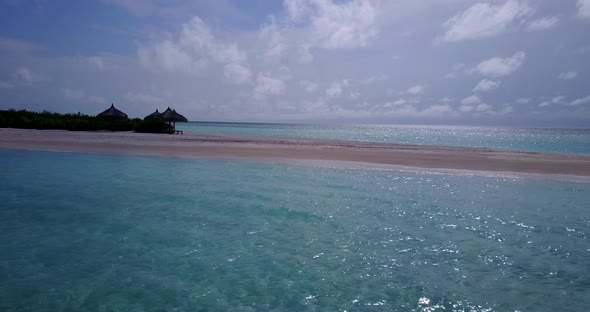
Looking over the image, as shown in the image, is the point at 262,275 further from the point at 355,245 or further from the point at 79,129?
the point at 79,129

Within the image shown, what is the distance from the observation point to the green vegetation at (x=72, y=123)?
41844mm

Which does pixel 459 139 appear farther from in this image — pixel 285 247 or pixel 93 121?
pixel 285 247

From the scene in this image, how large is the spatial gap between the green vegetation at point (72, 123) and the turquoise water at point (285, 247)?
101 feet

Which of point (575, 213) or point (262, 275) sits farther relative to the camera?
point (575, 213)

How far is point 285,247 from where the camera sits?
6.96m

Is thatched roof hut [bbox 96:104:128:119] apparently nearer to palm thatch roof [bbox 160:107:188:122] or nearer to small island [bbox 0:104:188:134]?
small island [bbox 0:104:188:134]

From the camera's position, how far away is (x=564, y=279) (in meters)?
5.81

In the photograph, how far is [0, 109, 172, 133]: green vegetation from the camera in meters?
41.8

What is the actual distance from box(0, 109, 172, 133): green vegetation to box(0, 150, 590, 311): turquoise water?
30688 mm

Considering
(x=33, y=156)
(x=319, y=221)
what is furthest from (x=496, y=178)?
(x=33, y=156)

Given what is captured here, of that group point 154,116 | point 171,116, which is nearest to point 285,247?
point 171,116

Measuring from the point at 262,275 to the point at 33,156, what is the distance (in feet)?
64.0

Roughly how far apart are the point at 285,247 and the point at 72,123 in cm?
4311

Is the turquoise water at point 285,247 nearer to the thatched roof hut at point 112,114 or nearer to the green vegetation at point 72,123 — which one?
the green vegetation at point 72,123
